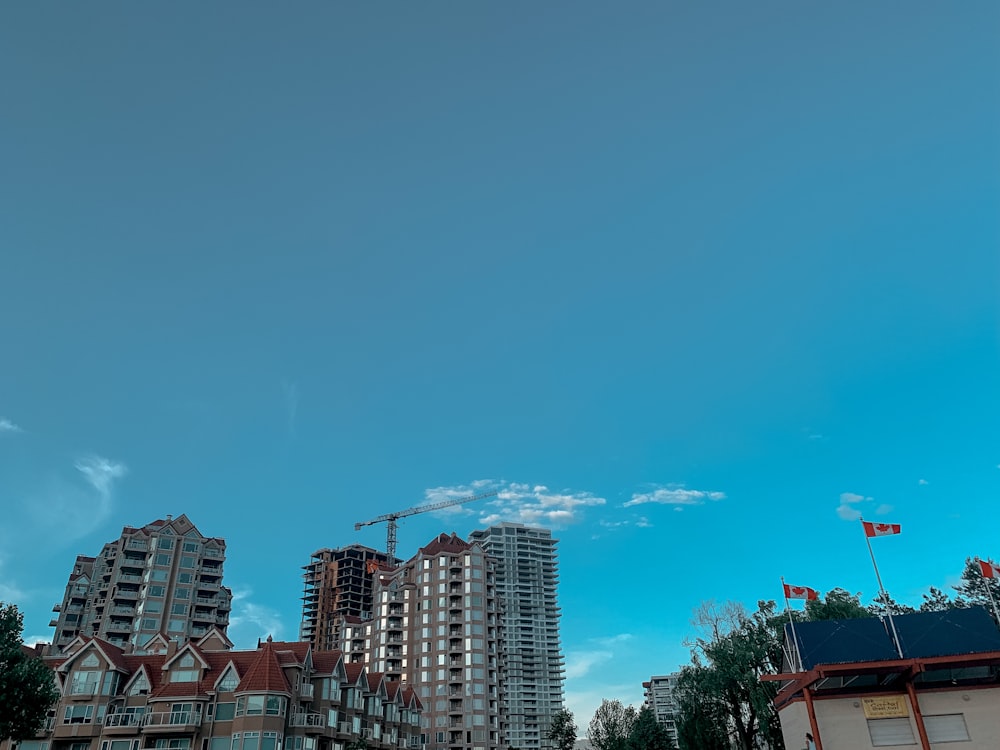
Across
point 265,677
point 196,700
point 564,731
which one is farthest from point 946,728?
point 564,731

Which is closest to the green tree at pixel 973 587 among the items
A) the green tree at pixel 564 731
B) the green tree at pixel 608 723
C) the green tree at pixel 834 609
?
the green tree at pixel 834 609

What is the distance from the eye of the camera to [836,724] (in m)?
41.8

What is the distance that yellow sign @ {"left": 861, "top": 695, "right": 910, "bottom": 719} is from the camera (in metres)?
41.3

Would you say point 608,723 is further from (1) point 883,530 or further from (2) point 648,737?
(1) point 883,530

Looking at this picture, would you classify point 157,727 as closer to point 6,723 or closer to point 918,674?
point 6,723

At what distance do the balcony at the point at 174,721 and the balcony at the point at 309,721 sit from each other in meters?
8.29

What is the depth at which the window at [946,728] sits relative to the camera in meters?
40.3

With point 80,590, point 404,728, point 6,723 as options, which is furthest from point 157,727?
point 80,590

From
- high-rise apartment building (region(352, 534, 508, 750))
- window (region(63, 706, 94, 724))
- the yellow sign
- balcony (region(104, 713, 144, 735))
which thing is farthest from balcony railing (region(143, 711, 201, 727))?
high-rise apartment building (region(352, 534, 508, 750))

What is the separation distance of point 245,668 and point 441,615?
6201cm

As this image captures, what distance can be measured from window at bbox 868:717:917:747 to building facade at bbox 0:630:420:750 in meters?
49.6

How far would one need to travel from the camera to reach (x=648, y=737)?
3661 inches

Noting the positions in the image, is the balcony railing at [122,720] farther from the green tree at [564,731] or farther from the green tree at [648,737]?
the green tree at [564,731]

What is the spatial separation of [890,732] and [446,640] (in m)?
94.9
